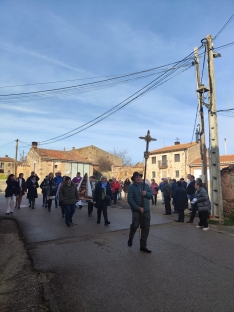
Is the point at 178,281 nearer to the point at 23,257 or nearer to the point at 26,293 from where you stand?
the point at 26,293

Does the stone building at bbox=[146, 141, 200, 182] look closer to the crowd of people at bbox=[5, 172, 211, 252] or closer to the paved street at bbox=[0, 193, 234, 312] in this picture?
the crowd of people at bbox=[5, 172, 211, 252]

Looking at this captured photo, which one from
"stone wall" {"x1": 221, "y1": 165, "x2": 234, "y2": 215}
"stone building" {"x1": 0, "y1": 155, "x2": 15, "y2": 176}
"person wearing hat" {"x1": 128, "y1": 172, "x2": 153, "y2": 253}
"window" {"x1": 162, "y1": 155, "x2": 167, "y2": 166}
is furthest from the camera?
"stone building" {"x1": 0, "y1": 155, "x2": 15, "y2": 176}

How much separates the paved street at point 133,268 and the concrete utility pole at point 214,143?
225 centimetres

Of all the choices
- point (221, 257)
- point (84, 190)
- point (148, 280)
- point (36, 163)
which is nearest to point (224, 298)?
point (148, 280)

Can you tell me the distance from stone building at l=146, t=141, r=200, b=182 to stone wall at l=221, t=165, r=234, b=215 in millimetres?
29407

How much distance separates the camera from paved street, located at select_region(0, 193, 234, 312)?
3.52 m

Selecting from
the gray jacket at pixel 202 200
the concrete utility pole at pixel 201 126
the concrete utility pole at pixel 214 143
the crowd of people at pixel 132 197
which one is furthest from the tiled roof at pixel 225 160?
the gray jacket at pixel 202 200

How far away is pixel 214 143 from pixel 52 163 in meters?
30.5

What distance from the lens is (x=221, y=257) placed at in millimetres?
5449

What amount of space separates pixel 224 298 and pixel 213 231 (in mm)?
4710

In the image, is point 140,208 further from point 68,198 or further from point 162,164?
point 162,164

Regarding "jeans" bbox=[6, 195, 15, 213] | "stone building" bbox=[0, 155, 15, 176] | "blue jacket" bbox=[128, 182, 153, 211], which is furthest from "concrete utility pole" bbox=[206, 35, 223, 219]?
"stone building" bbox=[0, 155, 15, 176]

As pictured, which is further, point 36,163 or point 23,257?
point 36,163

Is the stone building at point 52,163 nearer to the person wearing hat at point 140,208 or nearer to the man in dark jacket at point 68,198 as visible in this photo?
the man in dark jacket at point 68,198
